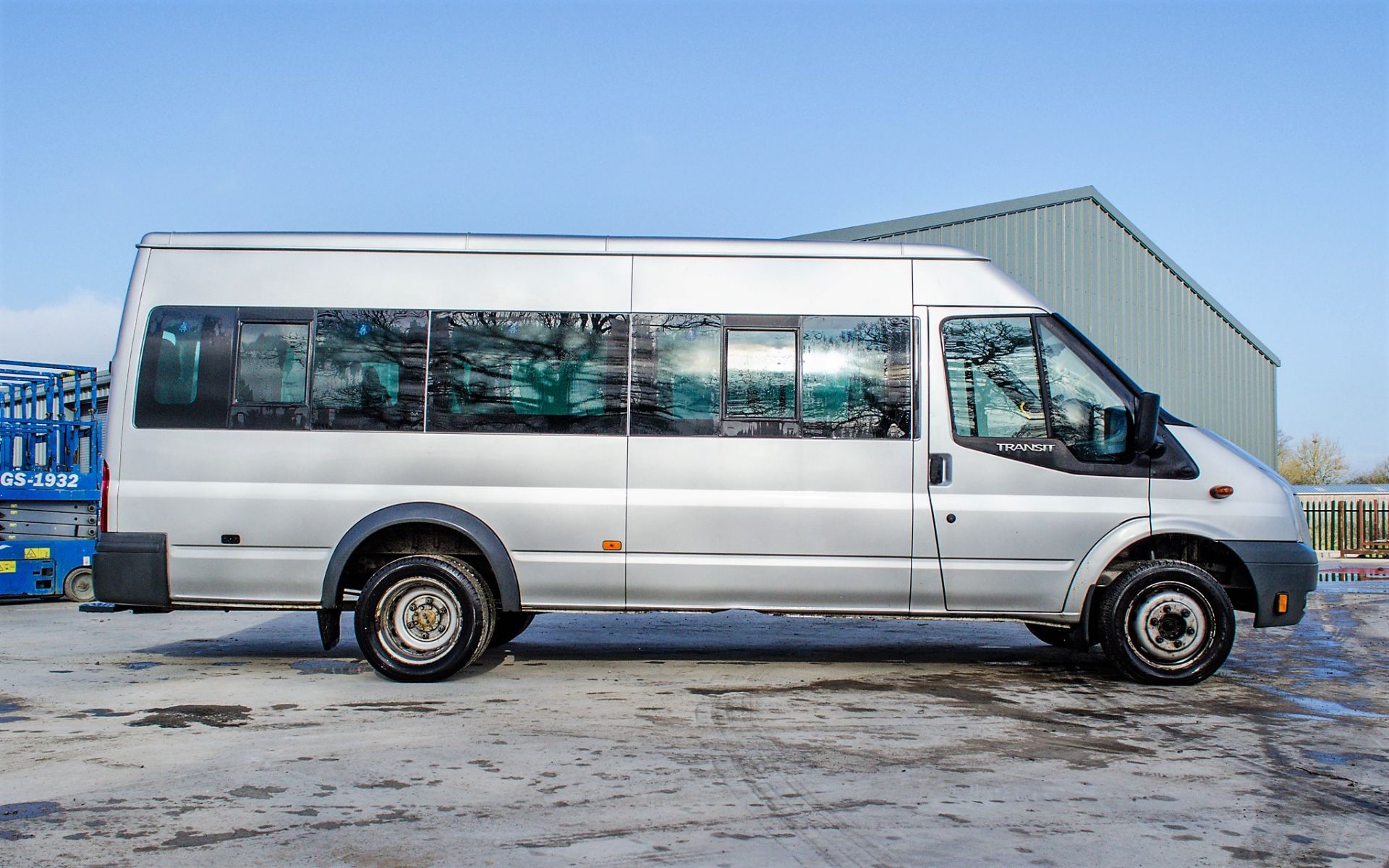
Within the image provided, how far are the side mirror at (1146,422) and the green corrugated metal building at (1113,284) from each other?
13.2m

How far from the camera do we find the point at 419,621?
745 cm

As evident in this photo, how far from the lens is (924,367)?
7.40 metres

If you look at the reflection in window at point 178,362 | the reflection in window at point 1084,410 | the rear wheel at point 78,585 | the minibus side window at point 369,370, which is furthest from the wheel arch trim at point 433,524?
the rear wheel at point 78,585

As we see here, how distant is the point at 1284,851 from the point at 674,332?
4.70 m

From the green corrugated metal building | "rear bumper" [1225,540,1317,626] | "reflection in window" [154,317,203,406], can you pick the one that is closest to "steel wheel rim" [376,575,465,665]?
"reflection in window" [154,317,203,406]

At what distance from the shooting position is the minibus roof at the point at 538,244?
7.61 metres

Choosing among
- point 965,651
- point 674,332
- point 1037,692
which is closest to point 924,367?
point 674,332

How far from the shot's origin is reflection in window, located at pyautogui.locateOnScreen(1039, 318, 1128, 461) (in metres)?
7.32

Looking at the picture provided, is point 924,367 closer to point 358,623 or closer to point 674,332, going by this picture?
point 674,332

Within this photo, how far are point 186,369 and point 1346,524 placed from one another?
103 ft

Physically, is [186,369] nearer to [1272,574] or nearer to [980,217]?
[1272,574]

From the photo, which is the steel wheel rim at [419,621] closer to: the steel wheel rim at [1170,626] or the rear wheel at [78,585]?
the steel wheel rim at [1170,626]

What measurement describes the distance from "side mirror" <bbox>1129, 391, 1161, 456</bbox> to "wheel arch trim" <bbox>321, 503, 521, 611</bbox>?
13.9 feet

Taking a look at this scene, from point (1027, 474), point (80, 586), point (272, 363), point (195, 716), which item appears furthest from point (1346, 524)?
point (195, 716)
